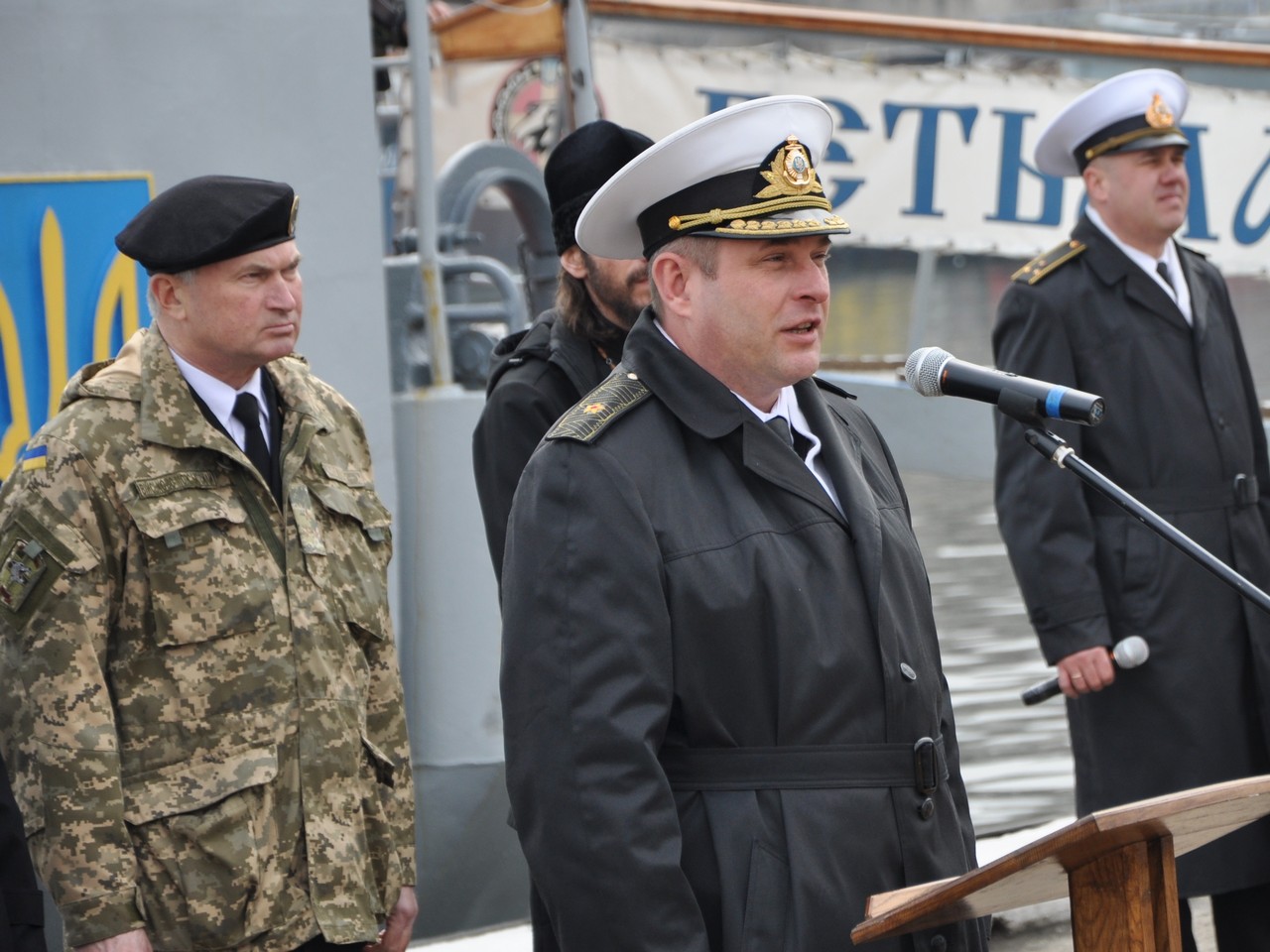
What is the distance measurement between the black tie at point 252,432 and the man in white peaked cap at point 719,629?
0.91 m

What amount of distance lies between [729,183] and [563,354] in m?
1.10

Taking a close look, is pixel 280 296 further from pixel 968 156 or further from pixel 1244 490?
pixel 968 156

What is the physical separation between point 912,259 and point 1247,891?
127 inches

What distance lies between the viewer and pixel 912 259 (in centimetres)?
671

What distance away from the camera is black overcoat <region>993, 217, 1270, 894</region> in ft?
13.0

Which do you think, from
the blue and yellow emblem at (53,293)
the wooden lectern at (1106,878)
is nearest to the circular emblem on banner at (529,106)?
the blue and yellow emblem at (53,293)

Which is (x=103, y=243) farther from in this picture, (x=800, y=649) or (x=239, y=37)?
(x=800, y=649)

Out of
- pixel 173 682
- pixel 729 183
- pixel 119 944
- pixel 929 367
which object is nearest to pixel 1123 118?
pixel 929 367

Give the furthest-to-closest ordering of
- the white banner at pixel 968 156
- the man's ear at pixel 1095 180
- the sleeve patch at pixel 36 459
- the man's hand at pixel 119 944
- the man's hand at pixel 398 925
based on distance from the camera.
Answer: the white banner at pixel 968 156 → the man's ear at pixel 1095 180 → the man's hand at pixel 398 925 → the sleeve patch at pixel 36 459 → the man's hand at pixel 119 944

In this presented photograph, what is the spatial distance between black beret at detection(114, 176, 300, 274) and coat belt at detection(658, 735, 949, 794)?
1.33 metres

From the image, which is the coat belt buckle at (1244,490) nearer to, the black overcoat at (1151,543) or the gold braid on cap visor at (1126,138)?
the black overcoat at (1151,543)

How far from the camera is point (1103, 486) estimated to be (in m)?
2.46

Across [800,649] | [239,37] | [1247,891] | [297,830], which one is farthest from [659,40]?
[800,649]

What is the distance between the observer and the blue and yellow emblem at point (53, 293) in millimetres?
4516
